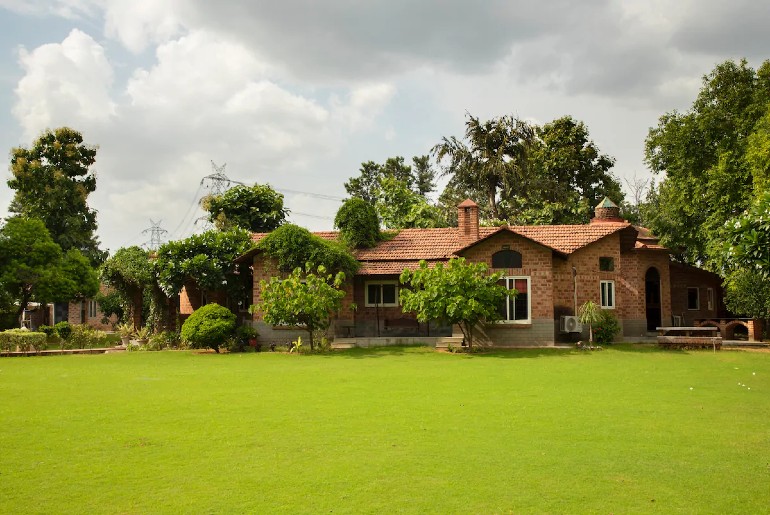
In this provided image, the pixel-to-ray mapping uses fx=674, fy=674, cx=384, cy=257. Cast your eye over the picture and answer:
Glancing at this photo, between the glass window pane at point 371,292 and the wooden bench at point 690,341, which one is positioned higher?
the glass window pane at point 371,292

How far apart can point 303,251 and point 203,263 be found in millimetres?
4358

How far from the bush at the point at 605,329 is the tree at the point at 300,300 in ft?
31.6

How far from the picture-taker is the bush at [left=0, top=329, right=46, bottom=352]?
83.2ft

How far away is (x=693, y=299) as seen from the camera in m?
34.3

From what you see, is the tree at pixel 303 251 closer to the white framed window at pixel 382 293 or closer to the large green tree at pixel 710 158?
the white framed window at pixel 382 293

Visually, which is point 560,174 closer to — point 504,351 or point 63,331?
point 504,351

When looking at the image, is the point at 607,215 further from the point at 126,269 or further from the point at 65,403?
the point at 65,403

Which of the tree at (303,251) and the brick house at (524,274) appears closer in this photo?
the brick house at (524,274)

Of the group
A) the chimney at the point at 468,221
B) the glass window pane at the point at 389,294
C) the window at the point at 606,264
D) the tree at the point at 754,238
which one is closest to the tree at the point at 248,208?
the glass window pane at the point at 389,294

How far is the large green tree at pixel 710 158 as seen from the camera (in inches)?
1136

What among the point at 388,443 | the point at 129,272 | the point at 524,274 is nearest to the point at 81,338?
the point at 129,272

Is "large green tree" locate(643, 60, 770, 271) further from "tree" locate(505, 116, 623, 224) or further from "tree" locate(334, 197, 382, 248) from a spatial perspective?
"tree" locate(334, 197, 382, 248)

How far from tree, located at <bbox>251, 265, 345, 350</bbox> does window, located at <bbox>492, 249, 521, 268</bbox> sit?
584cm

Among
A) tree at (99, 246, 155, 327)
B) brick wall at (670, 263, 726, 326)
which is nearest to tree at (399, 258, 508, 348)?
tree at (99, 246, 155, 327)
